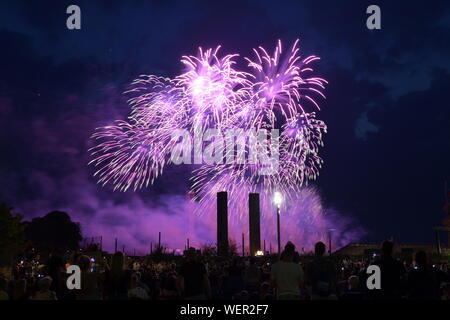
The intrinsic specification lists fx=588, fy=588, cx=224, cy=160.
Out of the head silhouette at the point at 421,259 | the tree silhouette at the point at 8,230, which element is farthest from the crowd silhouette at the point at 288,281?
the tree silhouette at the point at 8,230

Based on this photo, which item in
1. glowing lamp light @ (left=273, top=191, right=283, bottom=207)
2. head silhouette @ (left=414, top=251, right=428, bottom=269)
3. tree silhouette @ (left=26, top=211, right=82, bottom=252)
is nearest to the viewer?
head silhouette @ (left=414, top=251, right=428, bottom=269)

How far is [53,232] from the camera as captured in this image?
400 ft

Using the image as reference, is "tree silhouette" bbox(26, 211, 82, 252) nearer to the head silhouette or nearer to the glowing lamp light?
the glowing lamp light

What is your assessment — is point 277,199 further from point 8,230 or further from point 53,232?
point 53,232

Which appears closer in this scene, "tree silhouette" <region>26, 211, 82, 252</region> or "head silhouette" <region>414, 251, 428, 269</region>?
"head silhouette" <region>414, 251, 428, 269</region>

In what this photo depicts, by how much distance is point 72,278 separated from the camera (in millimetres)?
11820

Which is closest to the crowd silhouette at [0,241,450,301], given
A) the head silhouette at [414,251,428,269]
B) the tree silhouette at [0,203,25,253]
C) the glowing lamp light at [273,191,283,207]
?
the head silhouette at [414,251,428,269]

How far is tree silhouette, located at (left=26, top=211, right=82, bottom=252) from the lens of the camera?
121 m

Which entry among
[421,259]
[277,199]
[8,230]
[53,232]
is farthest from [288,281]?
[53,232]

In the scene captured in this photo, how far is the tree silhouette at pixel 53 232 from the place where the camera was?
121m

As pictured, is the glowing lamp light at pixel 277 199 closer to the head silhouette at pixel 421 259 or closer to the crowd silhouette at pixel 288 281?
the crowd silhouette at pixel 288 281

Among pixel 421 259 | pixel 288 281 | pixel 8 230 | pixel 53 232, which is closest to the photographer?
pixel 421 259
